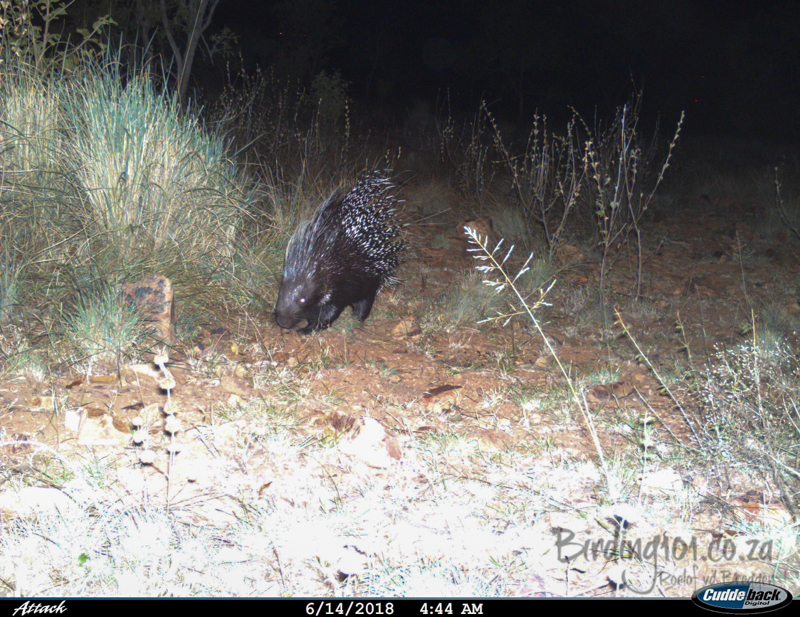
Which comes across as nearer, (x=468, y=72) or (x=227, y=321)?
(x=227, y=321)

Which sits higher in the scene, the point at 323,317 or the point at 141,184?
the point at 141,184

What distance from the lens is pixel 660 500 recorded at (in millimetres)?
1592

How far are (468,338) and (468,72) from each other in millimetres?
21272

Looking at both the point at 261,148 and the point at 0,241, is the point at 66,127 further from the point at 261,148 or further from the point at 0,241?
the point at 261,148

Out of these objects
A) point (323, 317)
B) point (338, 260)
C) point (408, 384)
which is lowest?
point (323, 317)

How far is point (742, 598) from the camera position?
45.0 inches

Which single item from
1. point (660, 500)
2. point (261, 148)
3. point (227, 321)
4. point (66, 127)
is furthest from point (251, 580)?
point (261, 148)

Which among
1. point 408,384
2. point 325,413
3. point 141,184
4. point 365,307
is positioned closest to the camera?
point 325,413

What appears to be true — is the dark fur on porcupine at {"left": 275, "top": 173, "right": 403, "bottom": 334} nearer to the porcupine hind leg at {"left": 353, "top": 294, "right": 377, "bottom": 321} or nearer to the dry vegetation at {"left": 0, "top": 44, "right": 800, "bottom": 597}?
the porcupine hind leg at {"left": 353, "top": 294, "right": 377, "bottom": 321}

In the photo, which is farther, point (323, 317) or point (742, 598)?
point (323, 317)

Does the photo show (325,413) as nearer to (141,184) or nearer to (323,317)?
(323,317)

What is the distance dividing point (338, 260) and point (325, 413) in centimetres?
136

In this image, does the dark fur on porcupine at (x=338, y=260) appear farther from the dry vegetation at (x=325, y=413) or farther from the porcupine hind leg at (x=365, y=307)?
the dry vegetation at (x=325, y=413)

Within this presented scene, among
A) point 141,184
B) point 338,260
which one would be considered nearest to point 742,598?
point 338,260
